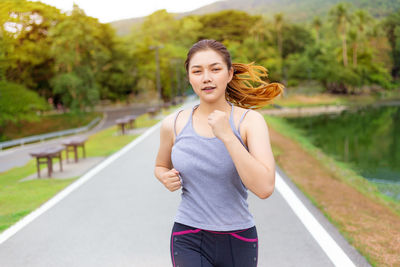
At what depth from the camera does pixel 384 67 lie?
98.4 m

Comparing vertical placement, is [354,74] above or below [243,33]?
below

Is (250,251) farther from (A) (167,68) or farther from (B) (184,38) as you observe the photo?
(B) (184,38)

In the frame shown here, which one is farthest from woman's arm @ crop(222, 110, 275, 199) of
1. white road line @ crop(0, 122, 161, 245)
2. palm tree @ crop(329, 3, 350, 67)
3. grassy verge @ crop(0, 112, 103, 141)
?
palm tree @ crop(329, 3, 350, 67)

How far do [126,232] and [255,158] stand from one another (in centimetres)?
384

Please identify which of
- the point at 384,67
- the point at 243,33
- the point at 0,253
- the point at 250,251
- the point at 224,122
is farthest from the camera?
the point at 243,33

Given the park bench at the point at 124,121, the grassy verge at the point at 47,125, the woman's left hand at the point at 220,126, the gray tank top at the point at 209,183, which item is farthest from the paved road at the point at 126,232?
the grassy verge at the point at 47,125

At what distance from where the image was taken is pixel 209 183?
219 cm

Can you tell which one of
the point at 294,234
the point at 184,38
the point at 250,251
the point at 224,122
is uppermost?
the point at 184,38

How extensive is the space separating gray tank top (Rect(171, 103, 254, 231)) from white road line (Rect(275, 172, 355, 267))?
2.46 m

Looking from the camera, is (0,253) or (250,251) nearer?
(250,251)

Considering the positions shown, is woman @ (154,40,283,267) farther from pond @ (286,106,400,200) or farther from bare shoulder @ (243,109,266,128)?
pond @ (286,106,400,200)

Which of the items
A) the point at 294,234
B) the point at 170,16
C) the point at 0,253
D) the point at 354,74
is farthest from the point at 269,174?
the point at 170,16

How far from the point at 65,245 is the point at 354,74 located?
285 feet

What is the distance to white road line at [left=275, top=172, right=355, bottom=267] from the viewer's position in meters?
4.37
